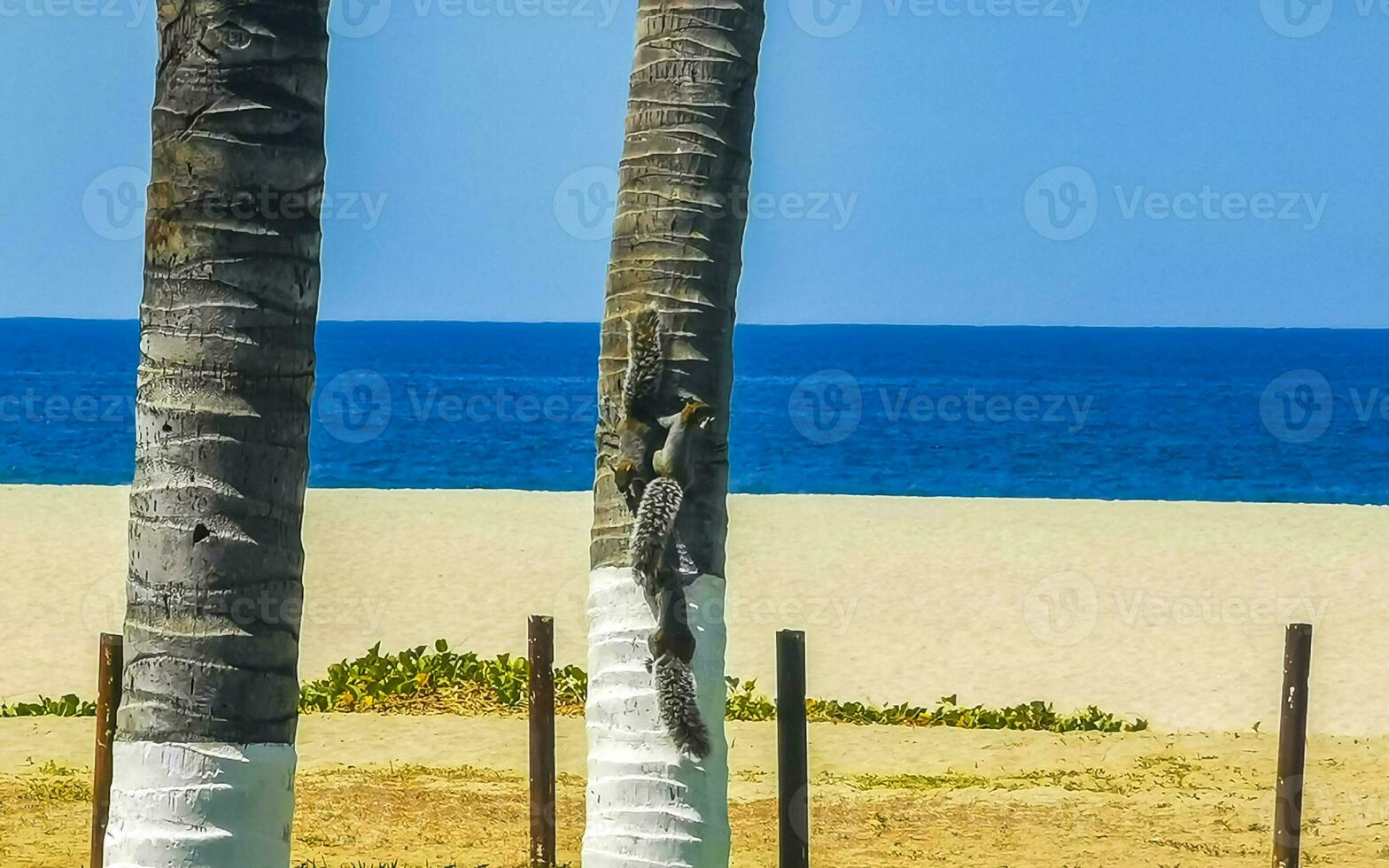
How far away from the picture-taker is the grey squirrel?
4.92 m

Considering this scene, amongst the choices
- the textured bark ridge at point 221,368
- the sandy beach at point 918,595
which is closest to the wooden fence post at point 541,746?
the textured bark ridge at point 221,368

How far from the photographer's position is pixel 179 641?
11.1 feet

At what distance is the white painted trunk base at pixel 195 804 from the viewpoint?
3.45 m

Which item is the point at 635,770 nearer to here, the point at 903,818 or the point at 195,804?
the point at 195,804

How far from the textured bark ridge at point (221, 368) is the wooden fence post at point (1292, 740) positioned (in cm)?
559

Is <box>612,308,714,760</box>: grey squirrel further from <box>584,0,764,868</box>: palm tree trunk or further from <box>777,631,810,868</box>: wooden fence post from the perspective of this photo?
<box>777,631,810,868</box>: wooden fence post

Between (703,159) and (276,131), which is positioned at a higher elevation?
(703,159)

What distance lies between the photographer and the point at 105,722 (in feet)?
22.0

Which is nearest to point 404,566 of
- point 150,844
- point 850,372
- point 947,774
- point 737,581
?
point 737,581

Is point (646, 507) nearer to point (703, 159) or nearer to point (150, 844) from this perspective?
point (703, 159)

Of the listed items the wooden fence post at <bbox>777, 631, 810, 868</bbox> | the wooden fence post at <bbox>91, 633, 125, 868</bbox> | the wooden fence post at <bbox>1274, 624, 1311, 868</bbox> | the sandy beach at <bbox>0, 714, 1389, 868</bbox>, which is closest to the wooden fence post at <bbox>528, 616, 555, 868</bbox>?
the sandy beach at <bbox>0, 714, 1389, 868</bbox>

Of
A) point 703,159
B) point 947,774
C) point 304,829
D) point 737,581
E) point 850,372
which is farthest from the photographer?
point 850,372

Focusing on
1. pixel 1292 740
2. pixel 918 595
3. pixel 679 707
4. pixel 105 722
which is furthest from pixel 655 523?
pixel 918 595

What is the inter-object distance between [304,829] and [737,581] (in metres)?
12.3
